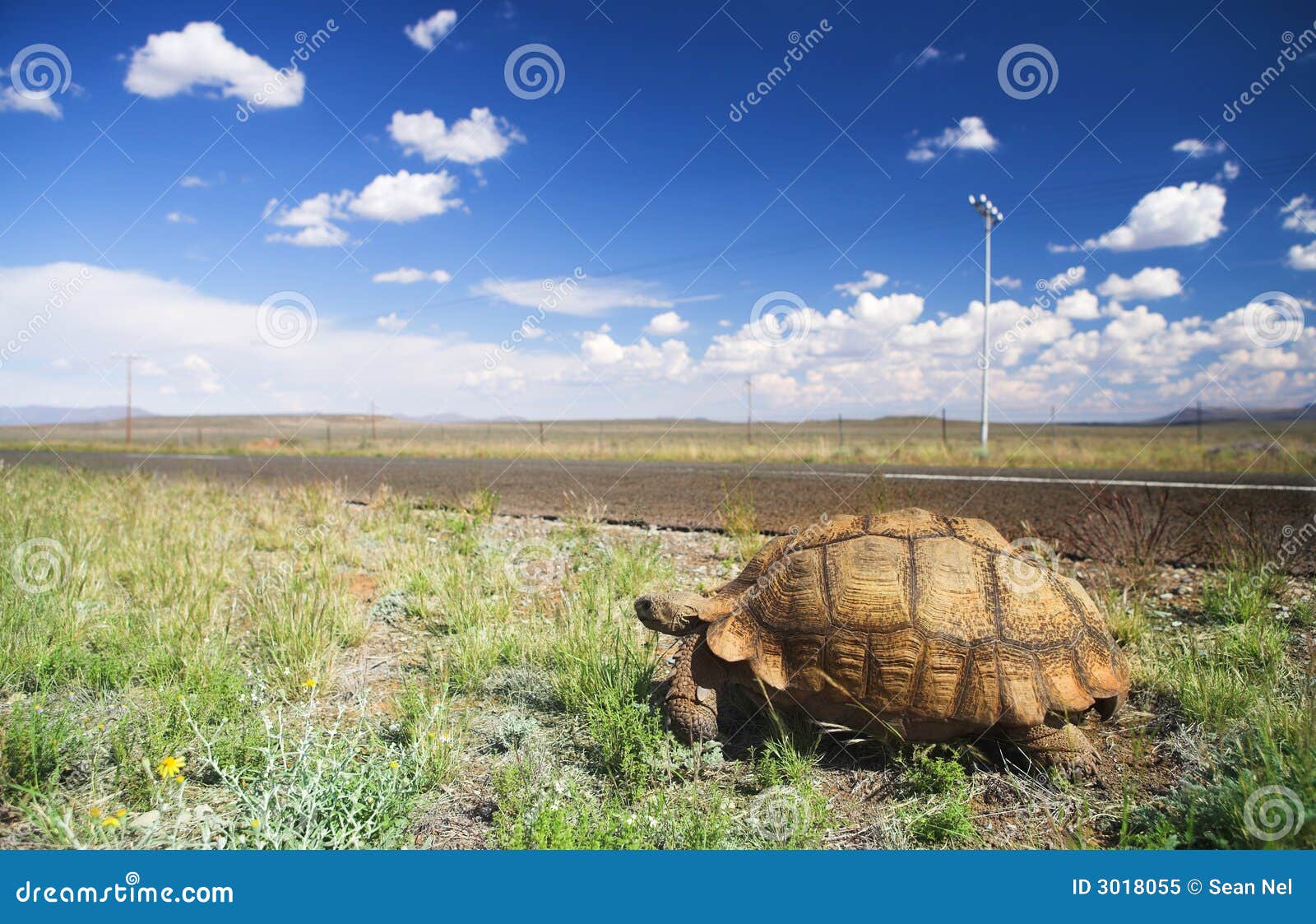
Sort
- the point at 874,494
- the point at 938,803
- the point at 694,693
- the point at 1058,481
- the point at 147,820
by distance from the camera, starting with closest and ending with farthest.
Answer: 1. the point at 147,820
2. the point at 938,803
3. the point at 694,693
4. the point at 874,494
5. the point at 1058,481

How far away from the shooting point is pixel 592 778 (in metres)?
3.42

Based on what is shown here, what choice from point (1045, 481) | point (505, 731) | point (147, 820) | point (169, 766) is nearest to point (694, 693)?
point (505, 731)

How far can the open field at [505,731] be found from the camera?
2.90 meters

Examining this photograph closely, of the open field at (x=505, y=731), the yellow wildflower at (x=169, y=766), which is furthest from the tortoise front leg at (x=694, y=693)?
the yellow wildflower at (x=169, y=766)

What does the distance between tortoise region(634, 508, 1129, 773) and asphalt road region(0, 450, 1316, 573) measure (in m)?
2.86

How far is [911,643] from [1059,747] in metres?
0.93

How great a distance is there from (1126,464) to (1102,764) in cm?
2350

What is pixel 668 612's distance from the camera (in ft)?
11.8

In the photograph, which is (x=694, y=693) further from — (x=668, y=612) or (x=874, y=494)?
(x=874, y=494)

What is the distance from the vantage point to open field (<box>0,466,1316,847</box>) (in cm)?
290

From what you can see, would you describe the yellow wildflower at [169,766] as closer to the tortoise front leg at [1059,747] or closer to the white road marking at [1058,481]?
the tortoise front leg at [1059,747]

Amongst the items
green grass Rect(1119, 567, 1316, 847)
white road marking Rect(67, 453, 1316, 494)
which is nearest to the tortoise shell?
green grass Rect(1119, 567, 1316, 847)

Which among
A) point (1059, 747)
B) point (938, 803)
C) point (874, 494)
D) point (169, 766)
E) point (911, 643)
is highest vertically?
point (874, 494)

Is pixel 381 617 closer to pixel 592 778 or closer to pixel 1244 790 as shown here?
pixel 592 778
